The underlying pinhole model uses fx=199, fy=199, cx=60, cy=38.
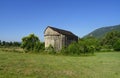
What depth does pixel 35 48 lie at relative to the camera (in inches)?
2295

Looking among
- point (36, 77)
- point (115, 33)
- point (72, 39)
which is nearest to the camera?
point (36, 77)

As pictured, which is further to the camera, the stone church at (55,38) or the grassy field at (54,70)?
the stone church at (55,38)

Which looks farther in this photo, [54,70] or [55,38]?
[55,38]

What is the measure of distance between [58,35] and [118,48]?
35.0 meters

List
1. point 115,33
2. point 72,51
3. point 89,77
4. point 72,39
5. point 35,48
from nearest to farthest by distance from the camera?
1. point 89,77
2. point 72,51
3. point 35,48
4. point 72,39
5. point 115,33

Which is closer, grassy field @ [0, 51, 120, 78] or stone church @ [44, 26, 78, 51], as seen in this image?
grassy field @ [0, 51, 120, 78]

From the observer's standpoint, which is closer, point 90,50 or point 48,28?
point 90,50

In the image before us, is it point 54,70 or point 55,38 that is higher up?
point 55,38

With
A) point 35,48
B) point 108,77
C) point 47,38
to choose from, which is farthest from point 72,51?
point 108,77

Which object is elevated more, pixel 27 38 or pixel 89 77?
pixel 27 38

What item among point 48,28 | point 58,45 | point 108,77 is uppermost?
point 48,28

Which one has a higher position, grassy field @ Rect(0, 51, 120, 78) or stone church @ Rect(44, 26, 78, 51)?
stone church @ Rect(44, 26, 78, 51)

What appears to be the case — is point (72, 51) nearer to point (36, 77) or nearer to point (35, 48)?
point (35, 48)

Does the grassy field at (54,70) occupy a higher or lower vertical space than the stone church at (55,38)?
lower
